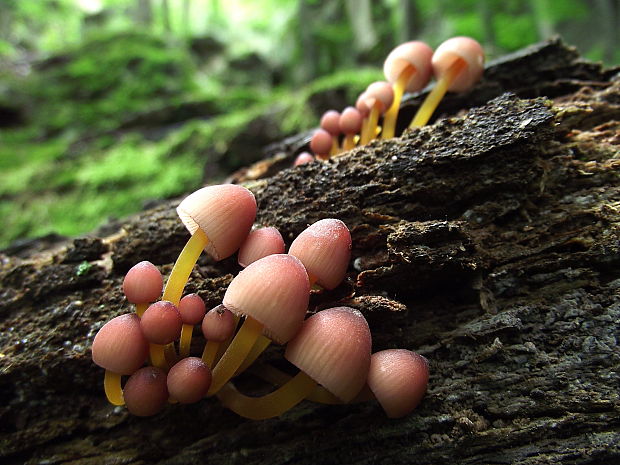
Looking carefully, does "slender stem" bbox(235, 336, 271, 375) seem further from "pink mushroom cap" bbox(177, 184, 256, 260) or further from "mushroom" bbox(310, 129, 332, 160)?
"mushroom" bbox(310, 129, 332, 160)

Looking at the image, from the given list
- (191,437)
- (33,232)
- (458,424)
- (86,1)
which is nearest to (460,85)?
(458,424)

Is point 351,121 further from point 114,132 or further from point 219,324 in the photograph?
point 114,132

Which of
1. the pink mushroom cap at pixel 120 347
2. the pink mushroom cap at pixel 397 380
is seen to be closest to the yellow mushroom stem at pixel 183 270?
the pink mushroom cap at pixel 120 347

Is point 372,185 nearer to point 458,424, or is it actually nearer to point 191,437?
point 458,424

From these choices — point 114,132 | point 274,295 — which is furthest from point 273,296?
point 114,132

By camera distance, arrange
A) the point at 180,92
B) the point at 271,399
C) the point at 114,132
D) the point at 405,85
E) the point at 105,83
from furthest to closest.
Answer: the point at 180,92, the point at 105,83, the point at 114,132, the point at 405,85, the point at 271,399

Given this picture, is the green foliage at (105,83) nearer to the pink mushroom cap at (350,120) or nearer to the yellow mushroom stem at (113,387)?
the pink mushroom cap at (350,120)

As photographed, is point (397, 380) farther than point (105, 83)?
No
